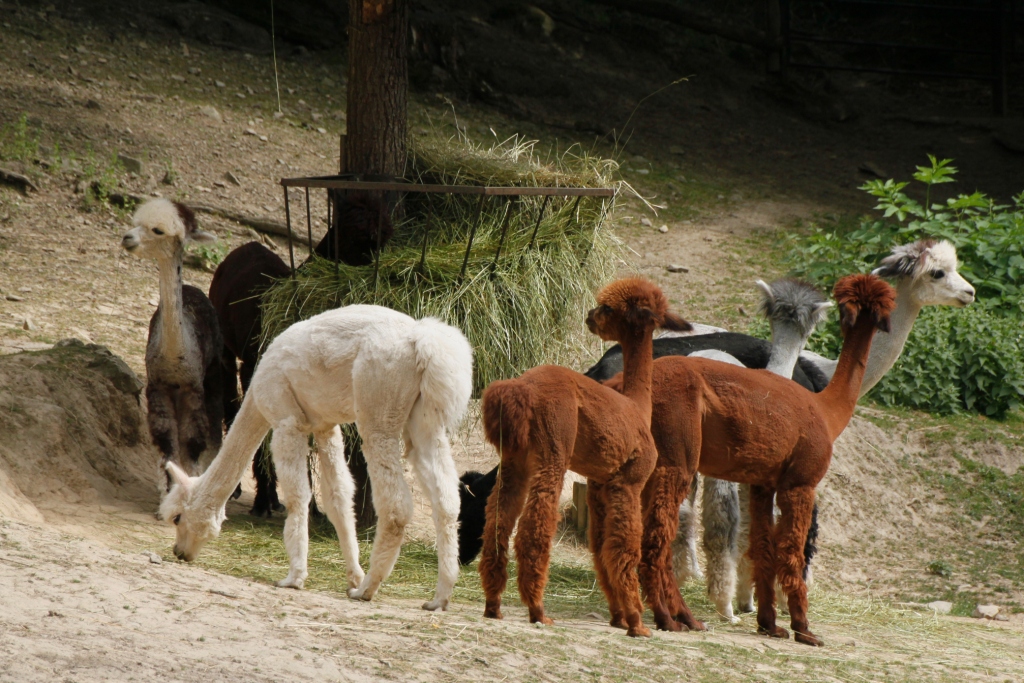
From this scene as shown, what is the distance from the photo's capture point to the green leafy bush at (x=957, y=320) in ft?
32.0

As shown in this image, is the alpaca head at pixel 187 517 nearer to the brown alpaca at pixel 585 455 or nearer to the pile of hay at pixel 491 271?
the pile of hay at pixel 491 271

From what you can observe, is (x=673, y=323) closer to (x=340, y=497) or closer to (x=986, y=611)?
(x=340, y=497)

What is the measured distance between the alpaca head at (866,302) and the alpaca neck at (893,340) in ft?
3.74

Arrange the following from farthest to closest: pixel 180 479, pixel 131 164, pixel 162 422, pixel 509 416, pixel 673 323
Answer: pixel 131 164 < pixel 162 422 < pixel 180 479 < pixel 673 323 < pixel 509 416

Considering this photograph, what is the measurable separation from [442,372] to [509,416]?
39 centimetres

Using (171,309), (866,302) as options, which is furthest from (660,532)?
(171,309)

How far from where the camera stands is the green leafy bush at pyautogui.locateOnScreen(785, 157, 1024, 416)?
9750 millimetres

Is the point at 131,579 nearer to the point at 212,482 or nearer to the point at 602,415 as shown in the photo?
the point at 212,482

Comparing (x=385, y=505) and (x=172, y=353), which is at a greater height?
(x=172, y=353)

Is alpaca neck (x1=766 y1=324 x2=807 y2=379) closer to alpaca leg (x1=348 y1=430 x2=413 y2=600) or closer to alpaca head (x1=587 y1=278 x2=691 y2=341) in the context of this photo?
alpaca head (x1=587 y1=278 x2=691 y2=341)

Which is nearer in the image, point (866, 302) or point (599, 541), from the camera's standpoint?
point (599, 541)

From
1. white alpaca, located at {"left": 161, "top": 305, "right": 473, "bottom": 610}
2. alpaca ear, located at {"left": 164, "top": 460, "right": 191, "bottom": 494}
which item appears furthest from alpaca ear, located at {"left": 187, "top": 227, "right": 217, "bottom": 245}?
alpaca ear, located at {"left": 164, "top": 460, "right": 191, "bottom": 494}

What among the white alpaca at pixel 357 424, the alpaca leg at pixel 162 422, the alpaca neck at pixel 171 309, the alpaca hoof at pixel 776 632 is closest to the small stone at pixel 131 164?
the alpaca neck at pixel 171 309

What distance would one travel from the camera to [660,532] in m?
5.22
